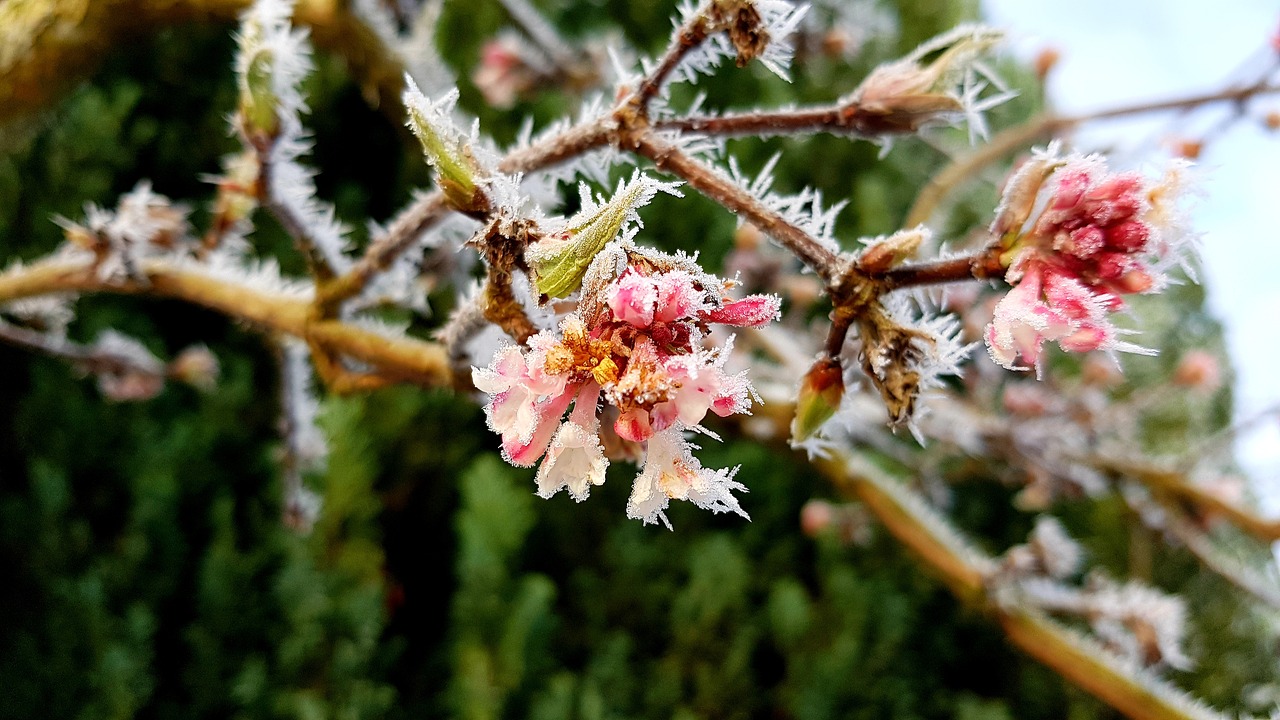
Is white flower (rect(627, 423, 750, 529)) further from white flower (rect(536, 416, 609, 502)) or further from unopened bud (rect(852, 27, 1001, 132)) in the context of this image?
unopened bud (rect(852, 27, 1001, 132))

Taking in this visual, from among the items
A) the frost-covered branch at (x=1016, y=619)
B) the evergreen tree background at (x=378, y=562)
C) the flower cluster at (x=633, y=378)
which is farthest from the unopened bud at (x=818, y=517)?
the flower cluster at (x=633, y=378)

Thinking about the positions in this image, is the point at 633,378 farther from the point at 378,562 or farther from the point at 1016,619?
the point at 378,562

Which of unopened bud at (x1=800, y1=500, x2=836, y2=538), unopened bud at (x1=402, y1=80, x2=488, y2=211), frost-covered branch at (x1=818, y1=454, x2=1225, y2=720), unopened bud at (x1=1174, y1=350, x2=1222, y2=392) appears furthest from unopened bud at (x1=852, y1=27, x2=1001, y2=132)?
unopened bud at (x1=1174, y1=350, x2=1222, y2=392)

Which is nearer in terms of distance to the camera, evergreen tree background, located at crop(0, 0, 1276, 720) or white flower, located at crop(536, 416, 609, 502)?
white flower, located at crop(536, 416, 609, 502)

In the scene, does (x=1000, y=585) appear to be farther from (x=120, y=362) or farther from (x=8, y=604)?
(x=8, y=604)

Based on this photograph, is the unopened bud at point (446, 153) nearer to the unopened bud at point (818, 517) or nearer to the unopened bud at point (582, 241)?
the unopened bud at point (582, 241)

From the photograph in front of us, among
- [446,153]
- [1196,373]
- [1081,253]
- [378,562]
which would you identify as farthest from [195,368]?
[1196,373]

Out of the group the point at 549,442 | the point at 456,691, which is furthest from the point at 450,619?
the point at 549,442
